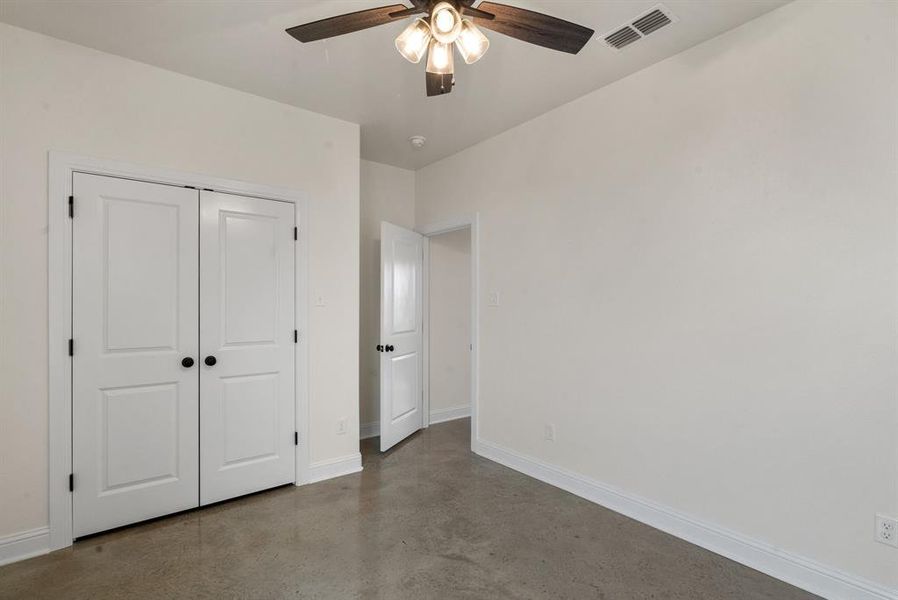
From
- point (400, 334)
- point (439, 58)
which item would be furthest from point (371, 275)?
point (439, 58)

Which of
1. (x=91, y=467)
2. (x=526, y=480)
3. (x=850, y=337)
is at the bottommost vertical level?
(x=526, y=480)

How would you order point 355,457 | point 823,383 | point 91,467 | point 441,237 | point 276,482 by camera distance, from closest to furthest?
point 823,383 < point 91,467 < point 276,482 < point 355,457 < point 441,237

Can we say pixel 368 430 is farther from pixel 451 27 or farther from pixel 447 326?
pixel 451 27

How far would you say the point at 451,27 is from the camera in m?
1.59

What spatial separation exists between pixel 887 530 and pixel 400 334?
10.8ft

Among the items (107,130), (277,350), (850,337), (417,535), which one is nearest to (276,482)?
(277,350)

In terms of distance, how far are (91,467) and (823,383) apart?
385 cm

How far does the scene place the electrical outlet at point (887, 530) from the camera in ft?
5.86

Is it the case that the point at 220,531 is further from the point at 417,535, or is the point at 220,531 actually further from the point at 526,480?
the point at 526,480

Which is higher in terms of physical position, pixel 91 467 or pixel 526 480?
pixel 91 467

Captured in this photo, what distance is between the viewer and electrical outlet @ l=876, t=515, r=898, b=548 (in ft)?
5.86

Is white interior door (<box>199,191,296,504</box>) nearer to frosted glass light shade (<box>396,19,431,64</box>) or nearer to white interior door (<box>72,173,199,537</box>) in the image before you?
white interior door (<box>72,173,199,537</box>)

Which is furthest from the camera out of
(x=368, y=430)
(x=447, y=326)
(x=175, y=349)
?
(x=447, y=326)

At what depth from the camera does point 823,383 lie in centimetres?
198
